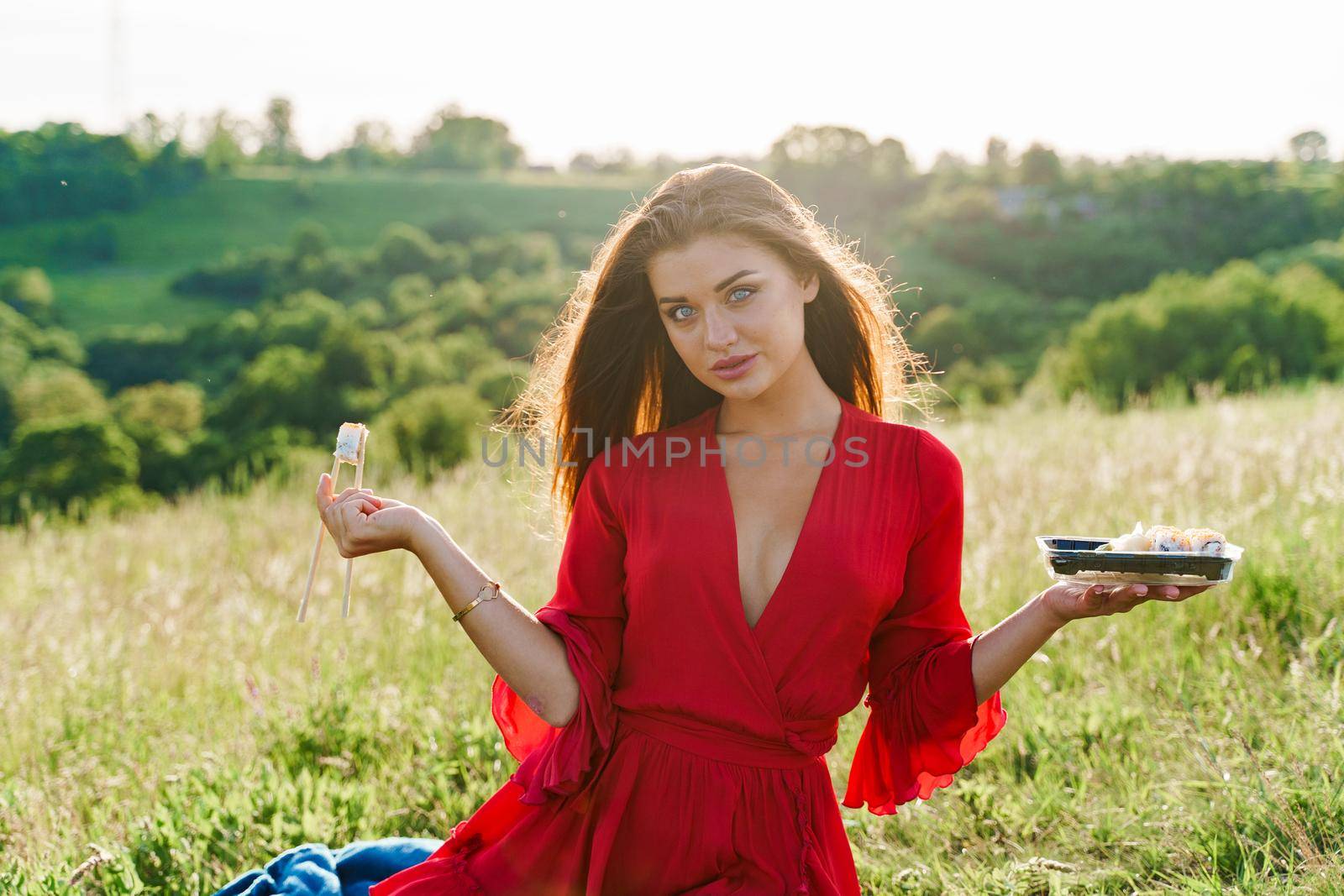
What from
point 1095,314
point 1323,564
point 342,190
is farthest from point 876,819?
point 342,190

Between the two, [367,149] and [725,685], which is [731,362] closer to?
[725,685]

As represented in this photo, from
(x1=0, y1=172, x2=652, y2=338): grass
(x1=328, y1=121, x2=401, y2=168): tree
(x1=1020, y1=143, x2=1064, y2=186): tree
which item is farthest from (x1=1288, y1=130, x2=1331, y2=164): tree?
(x1=328, y1=121, x2=401, y2=168): tree

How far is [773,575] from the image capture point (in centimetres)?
238

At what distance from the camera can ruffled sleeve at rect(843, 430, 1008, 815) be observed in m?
2.40

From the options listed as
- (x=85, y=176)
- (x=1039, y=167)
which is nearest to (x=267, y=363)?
(x=85, y=176)

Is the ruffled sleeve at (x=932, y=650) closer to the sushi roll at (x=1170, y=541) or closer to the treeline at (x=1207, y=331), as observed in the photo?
the sushi roll at (x=1170, y=541)

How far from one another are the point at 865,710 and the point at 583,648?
2.07 metres

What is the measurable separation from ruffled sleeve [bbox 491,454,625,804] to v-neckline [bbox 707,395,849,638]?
26 centimetres

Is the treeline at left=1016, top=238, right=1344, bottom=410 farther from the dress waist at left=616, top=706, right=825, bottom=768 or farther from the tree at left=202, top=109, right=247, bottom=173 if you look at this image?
the tree at left=202, top=109, right=247, bottom=173

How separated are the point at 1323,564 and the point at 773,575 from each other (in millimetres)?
3056

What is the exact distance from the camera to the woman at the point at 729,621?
2320 millimetres

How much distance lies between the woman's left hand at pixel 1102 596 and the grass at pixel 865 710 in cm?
75

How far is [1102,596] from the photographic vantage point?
Answer: 212 cm

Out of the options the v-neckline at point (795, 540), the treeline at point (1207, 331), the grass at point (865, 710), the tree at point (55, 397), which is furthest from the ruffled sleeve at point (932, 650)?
the tree at point (55, 397)
